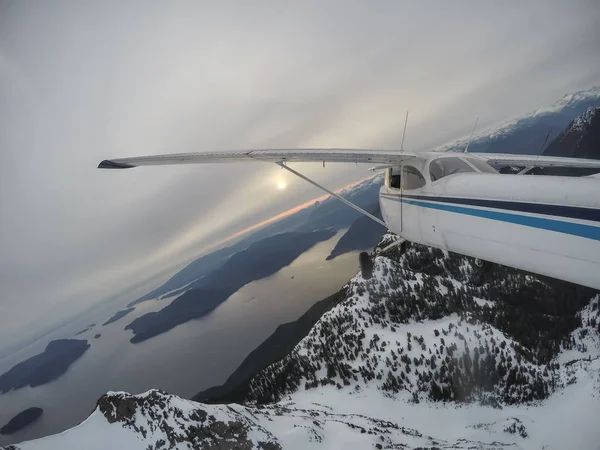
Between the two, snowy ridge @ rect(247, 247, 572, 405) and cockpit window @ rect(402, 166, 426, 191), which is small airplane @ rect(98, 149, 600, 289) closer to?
cockpit window @ rect(402, 166, 426, 191)

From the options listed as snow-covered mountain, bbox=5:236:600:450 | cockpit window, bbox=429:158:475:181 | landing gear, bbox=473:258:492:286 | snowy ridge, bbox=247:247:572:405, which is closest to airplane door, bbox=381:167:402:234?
cockpit window, bbox=429:158:475:181

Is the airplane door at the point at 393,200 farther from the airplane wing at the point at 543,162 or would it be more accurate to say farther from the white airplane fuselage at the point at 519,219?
the airplane wing at the point at 543,162

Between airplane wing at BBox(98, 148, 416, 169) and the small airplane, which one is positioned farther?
airplane wing at BBox(98, 148, 416, 169)

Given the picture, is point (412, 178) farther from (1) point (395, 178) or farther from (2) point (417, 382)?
(2) point (417, 382)

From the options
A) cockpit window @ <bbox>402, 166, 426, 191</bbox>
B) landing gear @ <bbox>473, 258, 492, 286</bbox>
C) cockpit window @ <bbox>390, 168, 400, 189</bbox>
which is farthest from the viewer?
cockpit window @ <bbox>390, 168, 400, 189</bbox>

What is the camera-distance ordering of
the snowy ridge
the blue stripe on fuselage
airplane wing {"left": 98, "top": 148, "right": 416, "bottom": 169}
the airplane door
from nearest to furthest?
1. the blue stripe on fuselage
2. airplane wing {"left": 98, "top": 148, "right": 416, "bottom": 169}
3. the airplane door
4. the snowy ridge

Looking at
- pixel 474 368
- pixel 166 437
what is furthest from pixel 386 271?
pixel 166 437

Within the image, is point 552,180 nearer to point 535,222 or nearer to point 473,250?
point 535,222
